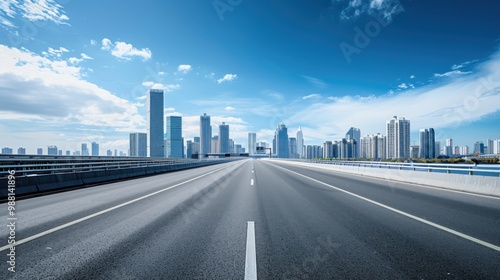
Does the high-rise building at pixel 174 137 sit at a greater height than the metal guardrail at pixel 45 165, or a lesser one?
greater

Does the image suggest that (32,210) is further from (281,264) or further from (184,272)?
(281,264)

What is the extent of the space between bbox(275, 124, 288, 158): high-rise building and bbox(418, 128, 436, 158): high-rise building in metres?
108

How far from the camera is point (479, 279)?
3.21 metres

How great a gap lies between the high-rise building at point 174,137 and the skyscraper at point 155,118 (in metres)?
55.5

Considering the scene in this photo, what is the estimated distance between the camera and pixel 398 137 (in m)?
67.2

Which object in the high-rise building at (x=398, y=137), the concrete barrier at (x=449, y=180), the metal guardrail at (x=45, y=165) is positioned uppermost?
the high-rise building at (x=398, y=137)

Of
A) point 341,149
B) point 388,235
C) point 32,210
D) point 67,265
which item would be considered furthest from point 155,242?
point 341,149

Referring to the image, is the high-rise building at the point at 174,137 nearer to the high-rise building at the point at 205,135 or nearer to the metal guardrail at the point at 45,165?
the high-rise building at the point at 205,135

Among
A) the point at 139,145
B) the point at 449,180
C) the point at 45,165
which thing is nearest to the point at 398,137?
the point at 449,180

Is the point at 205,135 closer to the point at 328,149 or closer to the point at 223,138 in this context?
the point at 223,138

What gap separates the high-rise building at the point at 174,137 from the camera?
5010 inches

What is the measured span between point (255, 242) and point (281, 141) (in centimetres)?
16553

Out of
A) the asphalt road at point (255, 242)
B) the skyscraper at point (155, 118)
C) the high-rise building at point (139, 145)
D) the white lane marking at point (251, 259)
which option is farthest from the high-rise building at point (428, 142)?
the high-rise building at point (139, 145)

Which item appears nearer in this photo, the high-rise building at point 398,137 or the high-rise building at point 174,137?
the high-rise building at point 398,137
